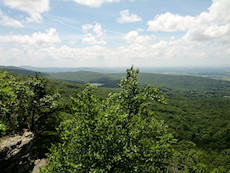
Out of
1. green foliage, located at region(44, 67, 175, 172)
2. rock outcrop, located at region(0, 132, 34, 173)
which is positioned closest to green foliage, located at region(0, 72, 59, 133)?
rock outcrop, located at region(0, 132, 34, 173)

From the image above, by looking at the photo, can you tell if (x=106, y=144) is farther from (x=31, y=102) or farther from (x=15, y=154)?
(x=31, y=102)

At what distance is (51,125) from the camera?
106 feet

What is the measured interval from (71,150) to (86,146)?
1.54 metres

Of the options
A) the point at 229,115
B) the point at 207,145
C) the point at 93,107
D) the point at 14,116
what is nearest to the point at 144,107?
the point at 93,107

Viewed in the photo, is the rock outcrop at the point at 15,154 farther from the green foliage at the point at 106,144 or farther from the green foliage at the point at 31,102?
the green foliage at the point at 106,144

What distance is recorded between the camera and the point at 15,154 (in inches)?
731

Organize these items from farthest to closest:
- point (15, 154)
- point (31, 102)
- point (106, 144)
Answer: point (31, 102), point (15, 154), point (106, 144)

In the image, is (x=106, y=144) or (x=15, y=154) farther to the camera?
(x=15, y=154)

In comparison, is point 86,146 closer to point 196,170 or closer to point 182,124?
point 196,170

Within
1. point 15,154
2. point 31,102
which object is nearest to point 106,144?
point 15,154

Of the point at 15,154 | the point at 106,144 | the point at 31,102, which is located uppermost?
the point at 31,102

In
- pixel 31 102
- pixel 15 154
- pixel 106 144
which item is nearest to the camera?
pixel 106 144

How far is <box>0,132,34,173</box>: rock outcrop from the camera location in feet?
57.2

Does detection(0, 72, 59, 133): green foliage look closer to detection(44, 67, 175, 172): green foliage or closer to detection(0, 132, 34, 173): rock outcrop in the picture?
detection(0, 132, 34, 173): rock outcrop
